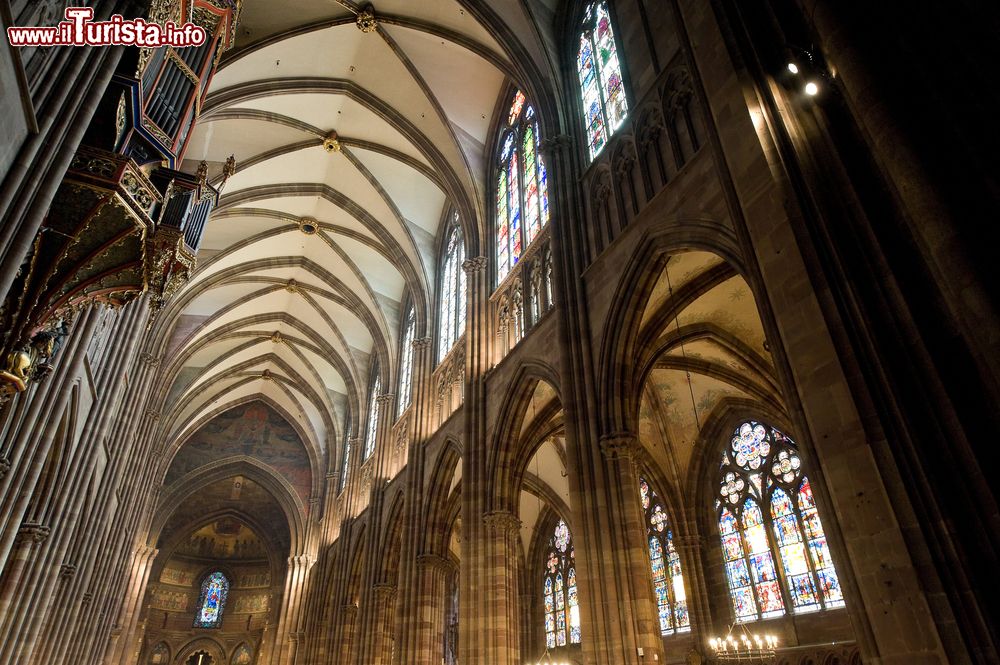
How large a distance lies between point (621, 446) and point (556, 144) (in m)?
6.04

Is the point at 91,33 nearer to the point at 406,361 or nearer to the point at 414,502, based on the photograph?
the point at 414,502

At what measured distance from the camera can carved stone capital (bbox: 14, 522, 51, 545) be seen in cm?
1001

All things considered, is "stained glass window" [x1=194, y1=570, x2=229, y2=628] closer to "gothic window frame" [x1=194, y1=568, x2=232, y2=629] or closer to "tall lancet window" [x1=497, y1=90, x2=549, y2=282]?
"gothic window frame" [x1=194, y1=568, x2=232, y2=629]

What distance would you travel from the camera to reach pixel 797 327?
5508mm

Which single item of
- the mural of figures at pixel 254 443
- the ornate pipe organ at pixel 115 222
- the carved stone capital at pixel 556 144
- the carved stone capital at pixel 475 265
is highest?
the mural of figures at pixel 254 443

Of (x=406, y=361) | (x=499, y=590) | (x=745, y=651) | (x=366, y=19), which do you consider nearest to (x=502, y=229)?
(x=366, y=19)

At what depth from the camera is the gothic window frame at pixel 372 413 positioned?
23.5 m

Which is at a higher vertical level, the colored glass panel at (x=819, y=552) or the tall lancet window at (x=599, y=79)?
the tall lancet window at (x=599, y=79)

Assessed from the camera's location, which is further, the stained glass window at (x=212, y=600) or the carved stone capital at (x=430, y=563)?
the stained glass window at (x=212, y=600)

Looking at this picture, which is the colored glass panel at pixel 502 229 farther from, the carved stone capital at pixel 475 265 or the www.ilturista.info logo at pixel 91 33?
the www.ilturista.info logo at pixel 91 33

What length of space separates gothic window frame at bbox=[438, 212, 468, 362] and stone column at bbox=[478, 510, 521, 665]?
19.1 feet

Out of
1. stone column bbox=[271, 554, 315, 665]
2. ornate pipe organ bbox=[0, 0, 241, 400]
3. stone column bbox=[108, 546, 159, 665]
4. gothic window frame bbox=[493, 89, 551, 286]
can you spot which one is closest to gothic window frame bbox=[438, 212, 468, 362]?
gothic window frame bbox=[493, 89, 551, 286]

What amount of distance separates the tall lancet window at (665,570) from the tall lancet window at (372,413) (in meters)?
10.4

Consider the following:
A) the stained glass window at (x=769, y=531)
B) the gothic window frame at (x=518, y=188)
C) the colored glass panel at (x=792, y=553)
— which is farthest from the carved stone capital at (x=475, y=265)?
the colored glass panel at (x=792, y=553)
